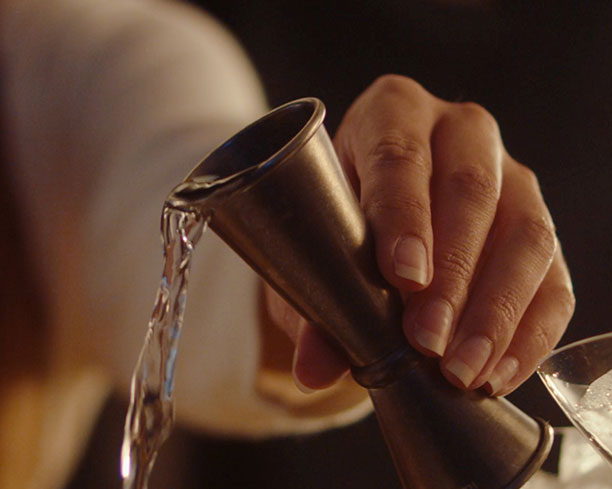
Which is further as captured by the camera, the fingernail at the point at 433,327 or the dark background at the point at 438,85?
the dark background at the point at 438,85

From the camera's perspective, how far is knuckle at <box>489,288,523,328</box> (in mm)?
463

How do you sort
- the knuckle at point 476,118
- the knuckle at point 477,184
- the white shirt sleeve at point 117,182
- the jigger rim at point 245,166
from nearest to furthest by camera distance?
the jigger rim at point 245,166, the knuckle at point 477,184, the knuckle at point 476,118, the white shirt sleeve at point 117,182

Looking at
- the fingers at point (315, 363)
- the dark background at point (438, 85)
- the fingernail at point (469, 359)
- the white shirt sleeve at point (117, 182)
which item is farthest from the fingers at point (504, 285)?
the dark background at point (438, 85)

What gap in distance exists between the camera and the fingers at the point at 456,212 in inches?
16.4

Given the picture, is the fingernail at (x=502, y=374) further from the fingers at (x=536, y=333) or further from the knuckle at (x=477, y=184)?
the knuckle at (x=477, y=184)

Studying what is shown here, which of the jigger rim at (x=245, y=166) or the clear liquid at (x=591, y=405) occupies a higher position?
the jigger rim at (x=245, y=166)

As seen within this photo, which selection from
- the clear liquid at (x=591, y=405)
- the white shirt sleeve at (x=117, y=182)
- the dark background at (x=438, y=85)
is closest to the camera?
the clear liquid at (x=591, y=405)

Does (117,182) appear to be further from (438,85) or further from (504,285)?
(438,85)

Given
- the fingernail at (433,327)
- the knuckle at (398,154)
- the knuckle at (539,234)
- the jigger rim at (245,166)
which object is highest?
the jigger rim at (245,166)

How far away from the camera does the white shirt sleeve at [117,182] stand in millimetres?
954

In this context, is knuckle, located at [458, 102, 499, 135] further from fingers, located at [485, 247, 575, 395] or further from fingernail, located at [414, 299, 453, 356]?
fingernail, located at [414, 299, 453, 356]

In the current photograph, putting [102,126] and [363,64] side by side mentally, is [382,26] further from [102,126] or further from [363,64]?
[102,126]

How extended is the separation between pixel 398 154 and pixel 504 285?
0.13 m

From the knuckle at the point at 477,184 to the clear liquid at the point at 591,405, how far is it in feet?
0.47
